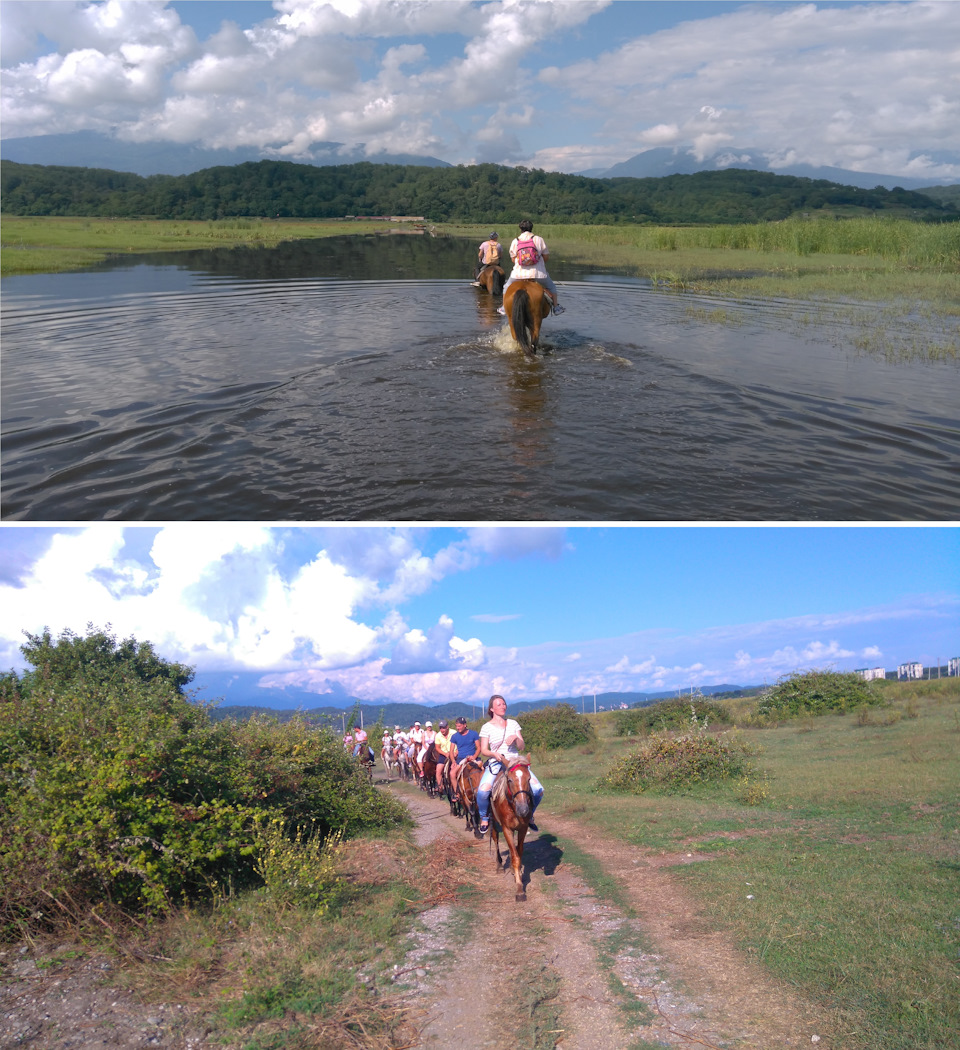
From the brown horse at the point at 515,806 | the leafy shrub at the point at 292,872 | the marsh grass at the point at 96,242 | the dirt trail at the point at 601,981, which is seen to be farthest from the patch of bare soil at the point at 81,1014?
the marsh grass at the point at 96,242

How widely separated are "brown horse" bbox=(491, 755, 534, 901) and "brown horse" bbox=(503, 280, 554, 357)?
9.19m

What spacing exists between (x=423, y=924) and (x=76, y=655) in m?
15.3

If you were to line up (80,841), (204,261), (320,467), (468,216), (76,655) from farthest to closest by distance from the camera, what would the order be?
(468,216)
(204,261)
(76,655)
(320,467)
(80,841)

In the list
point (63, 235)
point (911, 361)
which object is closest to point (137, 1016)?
point (911, 361)

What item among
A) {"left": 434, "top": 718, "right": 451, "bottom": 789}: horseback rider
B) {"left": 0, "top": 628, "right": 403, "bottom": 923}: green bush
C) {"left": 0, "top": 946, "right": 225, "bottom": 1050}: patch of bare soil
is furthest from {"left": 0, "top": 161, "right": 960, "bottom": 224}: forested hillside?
{"left": 0, "top": 946, "right": 225, "bottom": 1050}: patch of bare soil

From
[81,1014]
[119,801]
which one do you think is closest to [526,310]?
[119,801]

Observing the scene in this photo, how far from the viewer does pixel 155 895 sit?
5.68 meters

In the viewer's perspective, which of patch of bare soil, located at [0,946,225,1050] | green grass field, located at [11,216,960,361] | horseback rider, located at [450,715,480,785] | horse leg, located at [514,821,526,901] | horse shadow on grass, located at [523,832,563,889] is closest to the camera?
patch of bare soil, located at [0,946,225,1050]

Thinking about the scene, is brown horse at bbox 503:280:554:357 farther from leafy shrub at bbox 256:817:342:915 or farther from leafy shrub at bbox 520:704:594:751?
leafy shrub at bbox 520:704:594:751

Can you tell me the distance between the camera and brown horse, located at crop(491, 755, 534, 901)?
281 inches

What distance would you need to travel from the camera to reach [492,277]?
21.5 m

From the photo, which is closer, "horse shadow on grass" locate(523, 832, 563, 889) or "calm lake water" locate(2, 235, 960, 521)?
"horse shadow on grass" locate(523, 832, 563, 889)

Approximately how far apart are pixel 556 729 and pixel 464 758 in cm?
1303

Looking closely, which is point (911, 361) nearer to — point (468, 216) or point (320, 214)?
point (468, 216)
